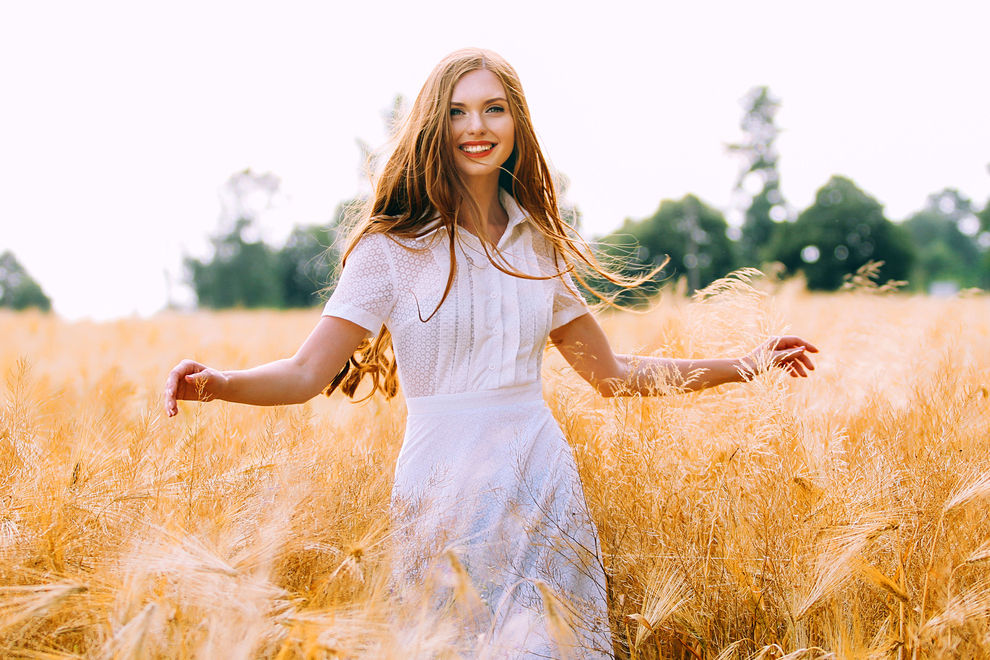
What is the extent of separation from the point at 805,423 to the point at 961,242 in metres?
63.2

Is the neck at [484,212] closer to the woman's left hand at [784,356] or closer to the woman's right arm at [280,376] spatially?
the woman's right arm at [280,376]

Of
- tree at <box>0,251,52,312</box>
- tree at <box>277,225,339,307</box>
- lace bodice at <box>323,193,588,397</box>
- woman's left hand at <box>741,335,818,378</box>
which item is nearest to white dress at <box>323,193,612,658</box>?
lace bodice at <box>323,193,588,397</box>

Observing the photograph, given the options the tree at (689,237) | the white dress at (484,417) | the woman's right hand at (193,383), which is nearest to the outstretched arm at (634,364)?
the white dress at (484,417)

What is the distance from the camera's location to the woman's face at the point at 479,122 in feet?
6.31

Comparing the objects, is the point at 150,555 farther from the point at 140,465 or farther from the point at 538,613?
the point at 538,613

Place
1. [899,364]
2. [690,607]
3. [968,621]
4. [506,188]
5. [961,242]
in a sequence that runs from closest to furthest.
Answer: [968,621] < [690,607] < [506,188] < [899,364] < [961,242]

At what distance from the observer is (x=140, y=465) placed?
1.58m

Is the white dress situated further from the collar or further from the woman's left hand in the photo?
the woman's left hand

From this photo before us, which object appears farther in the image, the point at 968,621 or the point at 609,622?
the point at 609,622

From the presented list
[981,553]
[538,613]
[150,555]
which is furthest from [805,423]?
[150,555]

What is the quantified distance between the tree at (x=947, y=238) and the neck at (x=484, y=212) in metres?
52.2

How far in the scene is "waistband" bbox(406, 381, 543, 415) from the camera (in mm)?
1789

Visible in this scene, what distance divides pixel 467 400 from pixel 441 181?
546mm

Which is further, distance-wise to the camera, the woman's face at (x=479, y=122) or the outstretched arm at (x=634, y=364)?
the outstretched arm at (x=634, y=364)
